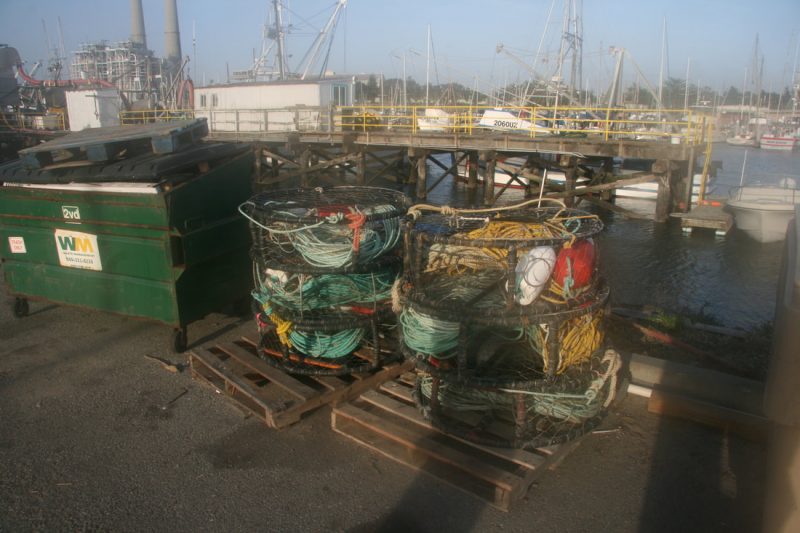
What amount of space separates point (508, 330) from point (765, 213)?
13.1 m

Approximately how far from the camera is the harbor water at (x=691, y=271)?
9492 millimetres

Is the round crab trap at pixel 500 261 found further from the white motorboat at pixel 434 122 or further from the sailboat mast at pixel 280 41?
the sailboat mast at pixel 280 41

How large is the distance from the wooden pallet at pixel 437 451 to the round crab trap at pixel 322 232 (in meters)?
1.07

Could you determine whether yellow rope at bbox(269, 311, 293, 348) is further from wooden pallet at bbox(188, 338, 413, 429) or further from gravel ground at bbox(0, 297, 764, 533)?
gravel ground at bbox(0, 297, 764, 533)

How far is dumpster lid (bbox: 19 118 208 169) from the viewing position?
19.5 feet

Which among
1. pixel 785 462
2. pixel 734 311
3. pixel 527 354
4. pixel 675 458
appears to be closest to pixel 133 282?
pixel 527 354

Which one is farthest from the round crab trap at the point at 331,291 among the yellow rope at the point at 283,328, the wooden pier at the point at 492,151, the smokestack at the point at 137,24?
the smokestack at the point at 137,24

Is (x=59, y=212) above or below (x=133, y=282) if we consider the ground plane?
above

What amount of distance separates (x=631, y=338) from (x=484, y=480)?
10.1 feet

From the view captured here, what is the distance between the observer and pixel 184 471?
3.76 meters

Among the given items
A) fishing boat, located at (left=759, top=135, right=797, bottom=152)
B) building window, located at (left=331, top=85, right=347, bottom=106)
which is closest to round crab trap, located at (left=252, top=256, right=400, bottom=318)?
building window, located at (left=331, top=85, right=347, bottom=106)

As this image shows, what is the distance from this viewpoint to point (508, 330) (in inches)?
162

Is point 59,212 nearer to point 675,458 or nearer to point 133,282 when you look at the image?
point 133,282

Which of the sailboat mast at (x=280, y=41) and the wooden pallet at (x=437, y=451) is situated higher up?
the sailboat mast at (x=280, y=41)
